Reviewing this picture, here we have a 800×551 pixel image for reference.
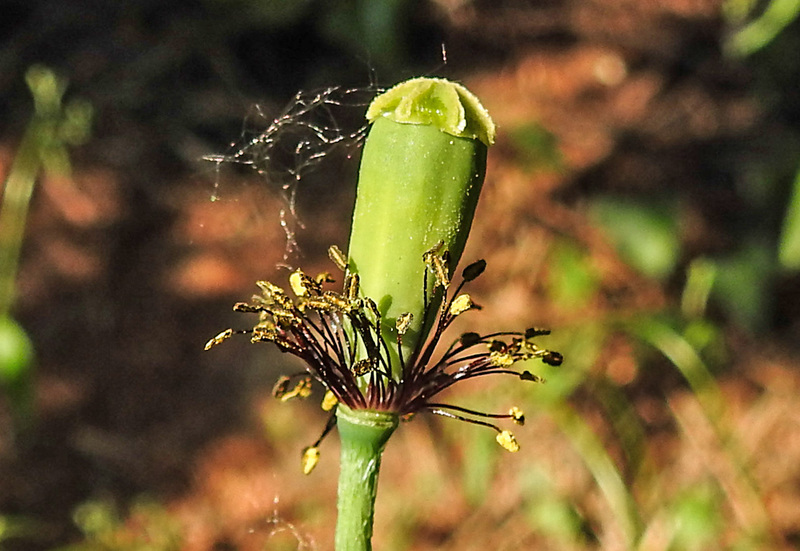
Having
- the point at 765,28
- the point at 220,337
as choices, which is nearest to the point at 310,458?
the point at 220,337

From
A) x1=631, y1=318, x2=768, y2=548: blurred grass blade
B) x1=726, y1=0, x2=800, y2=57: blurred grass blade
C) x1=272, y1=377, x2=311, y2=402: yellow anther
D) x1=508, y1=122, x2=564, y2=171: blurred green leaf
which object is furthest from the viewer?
x1=508, y1=122, x2=564, y2=171: blurred green leaf

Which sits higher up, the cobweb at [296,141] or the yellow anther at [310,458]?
the cobweb at [296,141]

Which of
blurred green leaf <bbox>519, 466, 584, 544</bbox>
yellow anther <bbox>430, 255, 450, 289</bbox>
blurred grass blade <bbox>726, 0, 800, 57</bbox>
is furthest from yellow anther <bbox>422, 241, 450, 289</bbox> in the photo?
blurred green leaf <bbox>519, 466, 584, 544</bbox>

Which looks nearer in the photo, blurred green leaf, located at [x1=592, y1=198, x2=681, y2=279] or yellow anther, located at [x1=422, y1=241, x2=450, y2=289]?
yellow anther, located at [x1=422, y1=241, x2=450, y2=289]

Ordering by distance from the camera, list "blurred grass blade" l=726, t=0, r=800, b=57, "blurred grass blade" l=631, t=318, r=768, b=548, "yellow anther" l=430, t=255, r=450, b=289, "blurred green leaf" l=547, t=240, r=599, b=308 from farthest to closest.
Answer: "blurred green leaf" l=547, t=240, r=599, b=308 < "blurred grass blade" l=631, t=318, r=768, b=548 < "blurred grass blade" l=726, t=0, r=800, b=57 < "yellow anther" l=430, t=255, r=450, b=289

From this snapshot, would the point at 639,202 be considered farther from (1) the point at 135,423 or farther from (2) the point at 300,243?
(1) the point at 135,423

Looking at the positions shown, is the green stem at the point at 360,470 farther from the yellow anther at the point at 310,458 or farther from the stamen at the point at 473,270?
the stamen at the point at 473,270

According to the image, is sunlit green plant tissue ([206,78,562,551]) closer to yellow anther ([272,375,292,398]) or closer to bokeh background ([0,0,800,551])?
yellow anther ([272,375,292,398])

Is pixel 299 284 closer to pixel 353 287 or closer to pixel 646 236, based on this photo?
pixel 353 287

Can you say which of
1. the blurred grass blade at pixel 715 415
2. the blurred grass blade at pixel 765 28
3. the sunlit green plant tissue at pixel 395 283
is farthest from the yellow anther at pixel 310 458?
the blurred grass blade at pixel 715 415

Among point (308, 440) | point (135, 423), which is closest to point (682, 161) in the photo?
point (308, 440)
